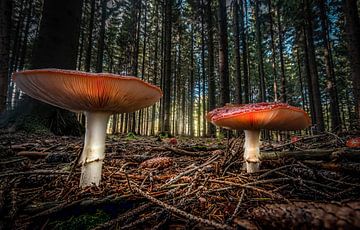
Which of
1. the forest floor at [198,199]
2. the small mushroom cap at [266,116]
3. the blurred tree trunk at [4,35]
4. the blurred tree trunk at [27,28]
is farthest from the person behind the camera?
the blurred tree trunk at [27,28]

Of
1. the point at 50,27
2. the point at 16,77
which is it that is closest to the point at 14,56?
the point at 50,27

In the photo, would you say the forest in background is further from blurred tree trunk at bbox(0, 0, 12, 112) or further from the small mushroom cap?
the small mushroom cap

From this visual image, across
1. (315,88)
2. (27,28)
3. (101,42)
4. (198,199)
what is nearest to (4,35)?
(198,199)

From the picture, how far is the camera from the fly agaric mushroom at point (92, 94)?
4.07 feet

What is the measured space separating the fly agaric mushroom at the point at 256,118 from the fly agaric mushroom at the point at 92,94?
0.62 meters

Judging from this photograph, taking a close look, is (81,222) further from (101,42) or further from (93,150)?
(101,42)

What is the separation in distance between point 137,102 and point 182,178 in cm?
76

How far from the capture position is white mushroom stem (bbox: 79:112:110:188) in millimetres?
1460

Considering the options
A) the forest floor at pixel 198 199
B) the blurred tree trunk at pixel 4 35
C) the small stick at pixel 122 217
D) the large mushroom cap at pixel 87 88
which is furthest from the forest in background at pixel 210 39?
the small stick at pixel 122 217

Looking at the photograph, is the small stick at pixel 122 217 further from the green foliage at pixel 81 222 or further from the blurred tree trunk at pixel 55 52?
the blurred tree trunk at pixel 55 52

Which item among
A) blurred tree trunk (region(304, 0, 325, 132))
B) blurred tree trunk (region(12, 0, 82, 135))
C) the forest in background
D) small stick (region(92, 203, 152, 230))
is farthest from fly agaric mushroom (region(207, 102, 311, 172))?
blurred tree trunk (region(304, 0, 325, 132))

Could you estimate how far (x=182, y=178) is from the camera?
1667mm

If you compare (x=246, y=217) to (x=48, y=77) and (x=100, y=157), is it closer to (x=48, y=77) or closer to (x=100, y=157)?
(x=100, y=157)

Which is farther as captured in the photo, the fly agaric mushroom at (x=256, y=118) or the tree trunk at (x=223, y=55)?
the tree trunk at (x=223, y=55)
